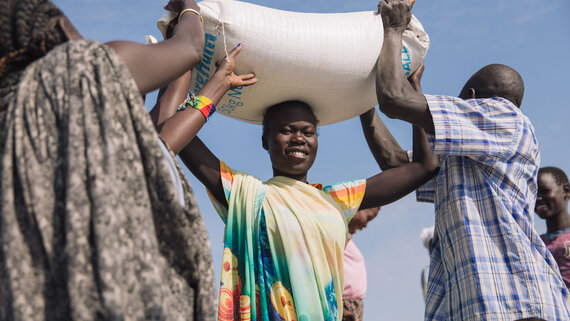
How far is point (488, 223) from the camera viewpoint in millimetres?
3326

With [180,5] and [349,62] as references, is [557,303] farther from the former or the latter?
[180,5]

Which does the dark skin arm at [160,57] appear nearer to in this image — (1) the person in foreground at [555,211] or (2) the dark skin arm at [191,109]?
(2) the dark skin arm at [191,109]

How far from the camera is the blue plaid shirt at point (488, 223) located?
317cm

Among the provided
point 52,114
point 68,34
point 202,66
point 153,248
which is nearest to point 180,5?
point 202,66

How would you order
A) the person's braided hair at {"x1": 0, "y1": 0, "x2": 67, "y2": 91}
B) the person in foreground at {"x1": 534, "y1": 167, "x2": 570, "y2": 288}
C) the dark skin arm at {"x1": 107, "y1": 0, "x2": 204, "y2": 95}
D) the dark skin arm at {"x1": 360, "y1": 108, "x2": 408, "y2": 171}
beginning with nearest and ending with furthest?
the person's braided hair at {"x1": 0, "y1": 0, "x2": 67, "y2": 91}
the dark skin arm at {"x1": 107, "y1": 0, "x2": 204, "y2": 95}
the dark skin arm at {"x1": 360, "y1": 108, "x2": 408, "y2": 171}
the person in foreground at {"x1": 534, "y1": 167, "x2": 570, "y2": 288}

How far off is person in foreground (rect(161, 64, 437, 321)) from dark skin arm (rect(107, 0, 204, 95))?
0.72 meters

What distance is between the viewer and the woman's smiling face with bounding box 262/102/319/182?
142 inches

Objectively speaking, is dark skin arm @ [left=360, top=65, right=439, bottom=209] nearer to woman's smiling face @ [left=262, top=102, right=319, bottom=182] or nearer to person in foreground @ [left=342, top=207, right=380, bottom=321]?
woman's smiling face @ [left=262, top=102, right=319, bottom=182]

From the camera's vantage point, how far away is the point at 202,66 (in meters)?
3.41

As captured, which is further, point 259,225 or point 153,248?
point 259,225

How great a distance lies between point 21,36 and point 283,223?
1740mm

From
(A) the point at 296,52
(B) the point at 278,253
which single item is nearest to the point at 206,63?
(A) the point at 296,52

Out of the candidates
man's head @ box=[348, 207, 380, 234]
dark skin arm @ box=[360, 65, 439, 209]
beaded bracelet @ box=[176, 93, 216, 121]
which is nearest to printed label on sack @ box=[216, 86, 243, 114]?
beaded bracelet @ box=[176, 93, 216, 121]

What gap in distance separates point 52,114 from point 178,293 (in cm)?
61
